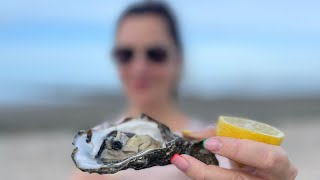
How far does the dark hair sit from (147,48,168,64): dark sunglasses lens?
0.11m

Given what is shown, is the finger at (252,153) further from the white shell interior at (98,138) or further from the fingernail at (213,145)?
the white shell interior at (98,138)

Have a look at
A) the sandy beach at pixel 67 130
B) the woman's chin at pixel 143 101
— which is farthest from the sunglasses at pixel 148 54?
the sandy beach at pixel 67 130

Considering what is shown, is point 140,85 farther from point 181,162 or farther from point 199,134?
point 181,162

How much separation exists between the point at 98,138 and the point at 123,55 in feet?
3.38

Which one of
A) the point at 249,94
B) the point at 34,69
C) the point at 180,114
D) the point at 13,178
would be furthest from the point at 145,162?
the point at 34,69

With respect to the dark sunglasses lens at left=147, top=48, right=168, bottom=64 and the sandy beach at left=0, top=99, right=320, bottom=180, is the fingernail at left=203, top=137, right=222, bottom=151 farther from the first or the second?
the sandy beach at left=0, top=99, right=320, bottom=180

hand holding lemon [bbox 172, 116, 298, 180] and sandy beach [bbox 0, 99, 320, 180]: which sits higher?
hand holding lemon [bbox 172, 116, 298, 180]

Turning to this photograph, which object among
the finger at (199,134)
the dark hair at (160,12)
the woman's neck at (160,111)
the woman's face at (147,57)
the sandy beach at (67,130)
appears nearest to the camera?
the finger at (199,134)

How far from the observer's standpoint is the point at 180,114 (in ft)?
6.76

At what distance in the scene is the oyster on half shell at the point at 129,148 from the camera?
111 centimetres

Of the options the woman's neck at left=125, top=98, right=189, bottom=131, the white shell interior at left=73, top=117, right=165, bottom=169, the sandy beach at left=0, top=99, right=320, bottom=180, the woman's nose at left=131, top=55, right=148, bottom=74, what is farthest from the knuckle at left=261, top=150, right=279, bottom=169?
the sandy beach at left=0, top=99, right=320, bottom=180

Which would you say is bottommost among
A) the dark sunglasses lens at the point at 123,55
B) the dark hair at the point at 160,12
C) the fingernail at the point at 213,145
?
the fingernail at the point at 213,145

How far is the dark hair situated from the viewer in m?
2.22

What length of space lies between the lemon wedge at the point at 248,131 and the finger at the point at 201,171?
0.09 meters
